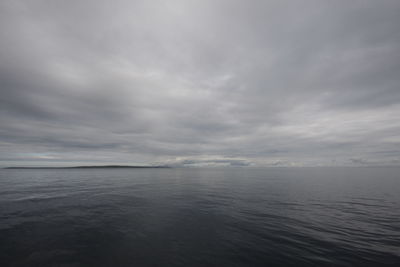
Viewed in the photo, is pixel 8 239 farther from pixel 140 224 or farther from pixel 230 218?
pixel 230 218

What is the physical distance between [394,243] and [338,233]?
3.70 meters

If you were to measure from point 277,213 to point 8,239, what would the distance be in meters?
28.5

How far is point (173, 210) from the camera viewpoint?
74.7ft

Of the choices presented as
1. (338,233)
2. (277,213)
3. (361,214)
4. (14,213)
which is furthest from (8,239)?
(361,214)

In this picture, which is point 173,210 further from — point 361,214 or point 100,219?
point 361,214

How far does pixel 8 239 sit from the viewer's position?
13281 mm

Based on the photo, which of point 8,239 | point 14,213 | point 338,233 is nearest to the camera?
point 8,239

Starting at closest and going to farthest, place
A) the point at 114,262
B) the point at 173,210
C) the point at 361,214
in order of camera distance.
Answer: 1. the point at 114,262
2. the point at 361,214
3. the point at 173,210

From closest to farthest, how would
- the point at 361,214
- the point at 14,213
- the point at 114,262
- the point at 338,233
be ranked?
the point at 114,262, the point at 338,233, the point at 14,213, the point at 361,214

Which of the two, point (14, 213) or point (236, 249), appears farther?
point (14, 213)

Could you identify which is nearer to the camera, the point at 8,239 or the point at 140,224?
the point at 8,239

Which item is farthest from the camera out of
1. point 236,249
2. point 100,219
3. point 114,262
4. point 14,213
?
point 14,213

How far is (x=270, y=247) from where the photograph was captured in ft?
41.7

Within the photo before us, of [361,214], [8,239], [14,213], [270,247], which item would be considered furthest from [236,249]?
[14,213]
